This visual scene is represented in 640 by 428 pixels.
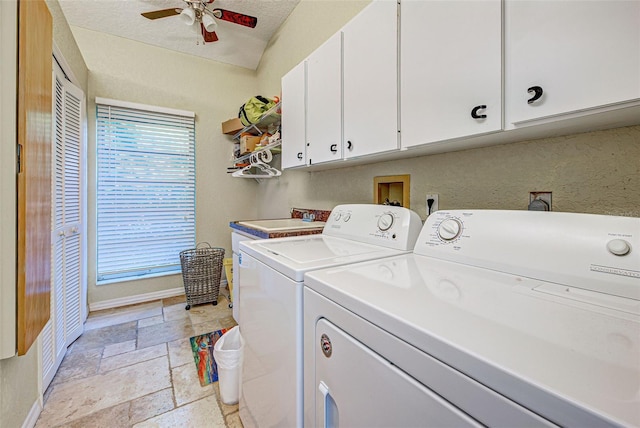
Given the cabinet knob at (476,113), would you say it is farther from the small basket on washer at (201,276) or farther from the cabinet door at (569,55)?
the small basket on washer at (201,276)

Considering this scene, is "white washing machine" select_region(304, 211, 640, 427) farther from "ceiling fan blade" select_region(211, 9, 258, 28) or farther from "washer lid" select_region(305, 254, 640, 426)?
"ceiling fan blade" select_region(211, 9, 258, 28)

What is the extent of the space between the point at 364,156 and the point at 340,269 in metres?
0.77

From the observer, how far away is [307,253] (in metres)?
1.08

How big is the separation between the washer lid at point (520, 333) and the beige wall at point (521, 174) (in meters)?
0.46

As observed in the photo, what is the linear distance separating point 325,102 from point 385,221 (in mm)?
896

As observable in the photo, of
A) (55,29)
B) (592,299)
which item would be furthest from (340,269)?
(55,29)

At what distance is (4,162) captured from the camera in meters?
0.93

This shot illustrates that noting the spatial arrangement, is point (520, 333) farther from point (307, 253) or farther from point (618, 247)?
point (307, 253)

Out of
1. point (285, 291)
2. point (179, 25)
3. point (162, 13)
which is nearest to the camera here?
point (285, 291)

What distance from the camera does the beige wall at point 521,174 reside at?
85 cm

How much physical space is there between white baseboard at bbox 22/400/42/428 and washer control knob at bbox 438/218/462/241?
2.19 m

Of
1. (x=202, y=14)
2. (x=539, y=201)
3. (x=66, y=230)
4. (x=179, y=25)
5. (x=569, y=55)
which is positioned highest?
(x=179, y=25)

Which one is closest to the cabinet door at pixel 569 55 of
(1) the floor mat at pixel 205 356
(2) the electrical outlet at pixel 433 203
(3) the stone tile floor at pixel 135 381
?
(2) the electrical outlet at pixel 433 203

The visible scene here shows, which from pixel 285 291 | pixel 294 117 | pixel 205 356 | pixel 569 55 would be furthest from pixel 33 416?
pixel 569 55
